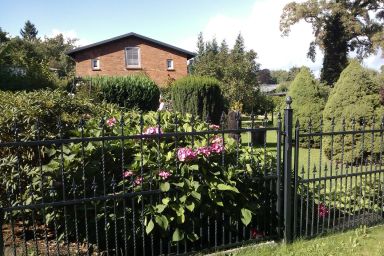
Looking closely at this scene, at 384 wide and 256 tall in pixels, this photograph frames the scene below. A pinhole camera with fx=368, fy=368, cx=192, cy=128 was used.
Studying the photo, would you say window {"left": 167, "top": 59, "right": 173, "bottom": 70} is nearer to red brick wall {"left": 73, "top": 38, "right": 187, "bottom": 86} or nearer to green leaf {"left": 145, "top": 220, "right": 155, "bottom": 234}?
red brick wall {"left": 73, "top": 38, "right": 187, "bottom": 86}

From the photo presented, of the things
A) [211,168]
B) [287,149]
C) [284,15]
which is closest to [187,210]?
[211,168]

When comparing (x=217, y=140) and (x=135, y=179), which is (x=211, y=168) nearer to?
(x=217, y=140)

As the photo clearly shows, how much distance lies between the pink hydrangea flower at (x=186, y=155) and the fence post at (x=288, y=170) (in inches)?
42.8

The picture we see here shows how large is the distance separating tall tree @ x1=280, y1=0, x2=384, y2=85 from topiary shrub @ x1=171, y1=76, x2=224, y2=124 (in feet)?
53.9

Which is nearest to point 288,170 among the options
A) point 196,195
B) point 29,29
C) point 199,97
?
point 196,195

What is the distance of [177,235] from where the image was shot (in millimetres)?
3748

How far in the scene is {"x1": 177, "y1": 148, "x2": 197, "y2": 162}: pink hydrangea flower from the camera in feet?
12.6

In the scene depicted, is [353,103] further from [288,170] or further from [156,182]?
[156,182]

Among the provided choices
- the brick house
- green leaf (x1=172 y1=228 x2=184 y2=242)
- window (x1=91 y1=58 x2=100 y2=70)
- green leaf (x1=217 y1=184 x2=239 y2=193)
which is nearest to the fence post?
green leaf (x1=217 y1=184 x2=239 y2=193)

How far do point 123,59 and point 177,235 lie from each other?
1045 inches

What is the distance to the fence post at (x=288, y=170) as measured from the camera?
13.6 ft

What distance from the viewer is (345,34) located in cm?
2769

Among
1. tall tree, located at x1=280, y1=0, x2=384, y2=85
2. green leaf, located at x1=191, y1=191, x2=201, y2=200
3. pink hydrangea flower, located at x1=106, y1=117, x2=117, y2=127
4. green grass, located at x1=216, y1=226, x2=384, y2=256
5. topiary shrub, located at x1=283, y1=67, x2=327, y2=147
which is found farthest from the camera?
tall tree, located at x1=280, y1=0, x2=384, y2=85

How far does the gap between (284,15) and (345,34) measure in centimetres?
477
